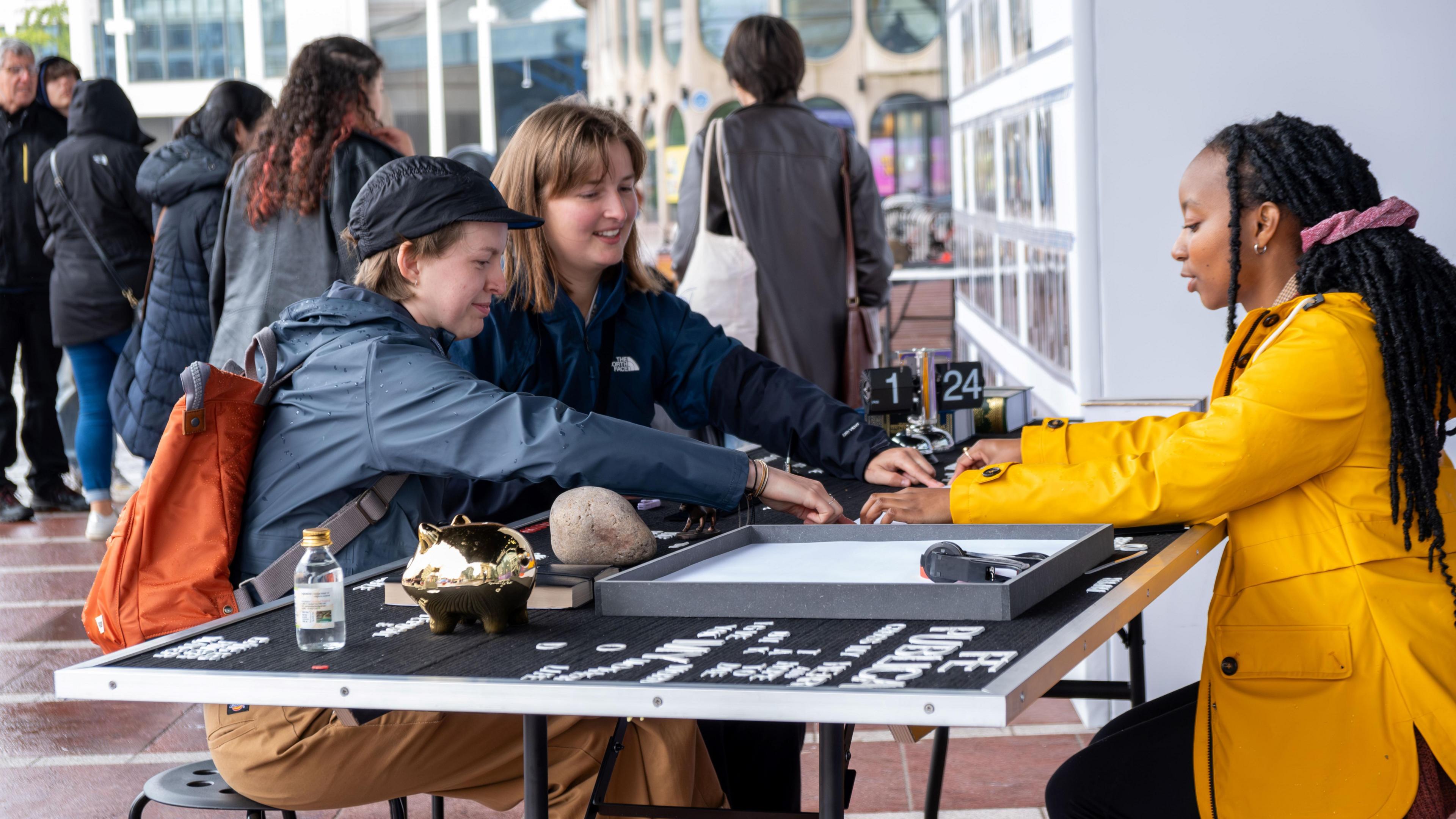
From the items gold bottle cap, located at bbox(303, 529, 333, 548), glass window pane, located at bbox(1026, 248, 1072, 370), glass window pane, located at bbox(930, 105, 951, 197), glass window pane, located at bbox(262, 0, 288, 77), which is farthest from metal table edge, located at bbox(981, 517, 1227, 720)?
glass window pane, located at bbox(930, 105, 951, 197)

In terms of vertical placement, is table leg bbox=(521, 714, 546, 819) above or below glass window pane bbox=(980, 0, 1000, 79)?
below

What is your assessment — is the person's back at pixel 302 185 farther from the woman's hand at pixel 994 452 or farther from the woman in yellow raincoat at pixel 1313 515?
the woman in yellow raincoat at pixel 1313 515

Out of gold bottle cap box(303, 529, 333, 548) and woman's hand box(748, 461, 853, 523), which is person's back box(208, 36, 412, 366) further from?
gold bottle cap box(303, 529, 333, 548)

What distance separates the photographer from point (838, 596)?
1524 millimetres

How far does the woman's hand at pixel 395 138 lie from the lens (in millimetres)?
4129

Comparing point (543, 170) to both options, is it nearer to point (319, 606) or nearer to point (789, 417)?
point (789, 417)

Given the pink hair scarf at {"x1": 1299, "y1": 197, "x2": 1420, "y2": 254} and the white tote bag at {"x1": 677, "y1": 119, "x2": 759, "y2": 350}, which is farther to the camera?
the white tote bag at {"x1": 677, "y1": 119, "x2": 759, "y2": 350}

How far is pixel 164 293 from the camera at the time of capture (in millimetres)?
4840

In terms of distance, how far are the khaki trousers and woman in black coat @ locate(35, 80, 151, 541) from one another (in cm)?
494

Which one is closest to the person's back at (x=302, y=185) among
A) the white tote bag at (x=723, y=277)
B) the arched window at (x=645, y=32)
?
the white tote bag at (x=723, y=277)

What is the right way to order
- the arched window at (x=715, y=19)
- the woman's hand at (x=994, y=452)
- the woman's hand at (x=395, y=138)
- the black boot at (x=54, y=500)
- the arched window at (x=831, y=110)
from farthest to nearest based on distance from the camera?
the arched window at (x=715, y=19) < the arched window at (x=831, y=110) < the black boot at (x=54, y=500) < the woman's hand at (x=395, y=138) < the woman's hand at (x=994, y=452)

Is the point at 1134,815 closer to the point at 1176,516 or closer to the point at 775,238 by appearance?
the point at 1176,516

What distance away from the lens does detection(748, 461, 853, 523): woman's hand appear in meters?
2.06

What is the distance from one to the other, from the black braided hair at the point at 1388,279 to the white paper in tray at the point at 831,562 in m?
0.47
